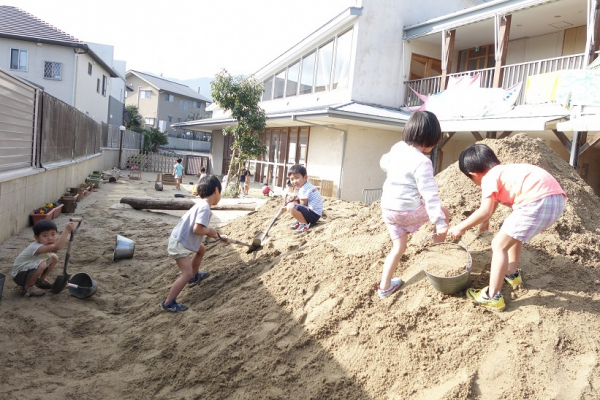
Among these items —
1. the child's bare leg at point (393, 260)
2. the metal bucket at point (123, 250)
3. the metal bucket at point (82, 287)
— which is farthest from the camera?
the metal bucket at point (123, 250)

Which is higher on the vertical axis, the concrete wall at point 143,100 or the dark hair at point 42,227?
the concrete wall at point 143,100

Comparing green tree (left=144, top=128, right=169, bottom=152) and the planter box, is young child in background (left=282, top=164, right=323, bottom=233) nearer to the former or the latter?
the planter box

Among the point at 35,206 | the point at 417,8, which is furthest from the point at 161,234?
the point at 417,8

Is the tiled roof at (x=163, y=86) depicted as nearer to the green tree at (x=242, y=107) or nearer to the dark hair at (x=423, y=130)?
the green tree at (x=242, y=107)

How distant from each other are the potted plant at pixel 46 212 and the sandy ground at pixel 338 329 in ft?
10.4

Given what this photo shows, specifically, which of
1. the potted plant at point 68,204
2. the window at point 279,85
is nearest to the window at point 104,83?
the window at point 279,85

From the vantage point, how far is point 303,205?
588 centimetres

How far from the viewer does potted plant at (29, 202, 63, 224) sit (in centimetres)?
722

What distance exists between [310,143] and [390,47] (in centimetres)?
414

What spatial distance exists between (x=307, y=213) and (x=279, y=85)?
14.9 meters

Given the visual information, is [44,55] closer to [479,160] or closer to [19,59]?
[19,59]

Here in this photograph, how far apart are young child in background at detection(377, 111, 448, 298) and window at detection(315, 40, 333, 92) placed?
12.8m

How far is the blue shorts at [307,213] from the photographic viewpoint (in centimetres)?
572

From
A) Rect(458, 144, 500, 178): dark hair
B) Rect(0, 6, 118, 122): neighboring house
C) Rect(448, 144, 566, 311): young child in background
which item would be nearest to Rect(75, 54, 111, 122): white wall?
Rect(0, 6, 118, 122): neighboring house
